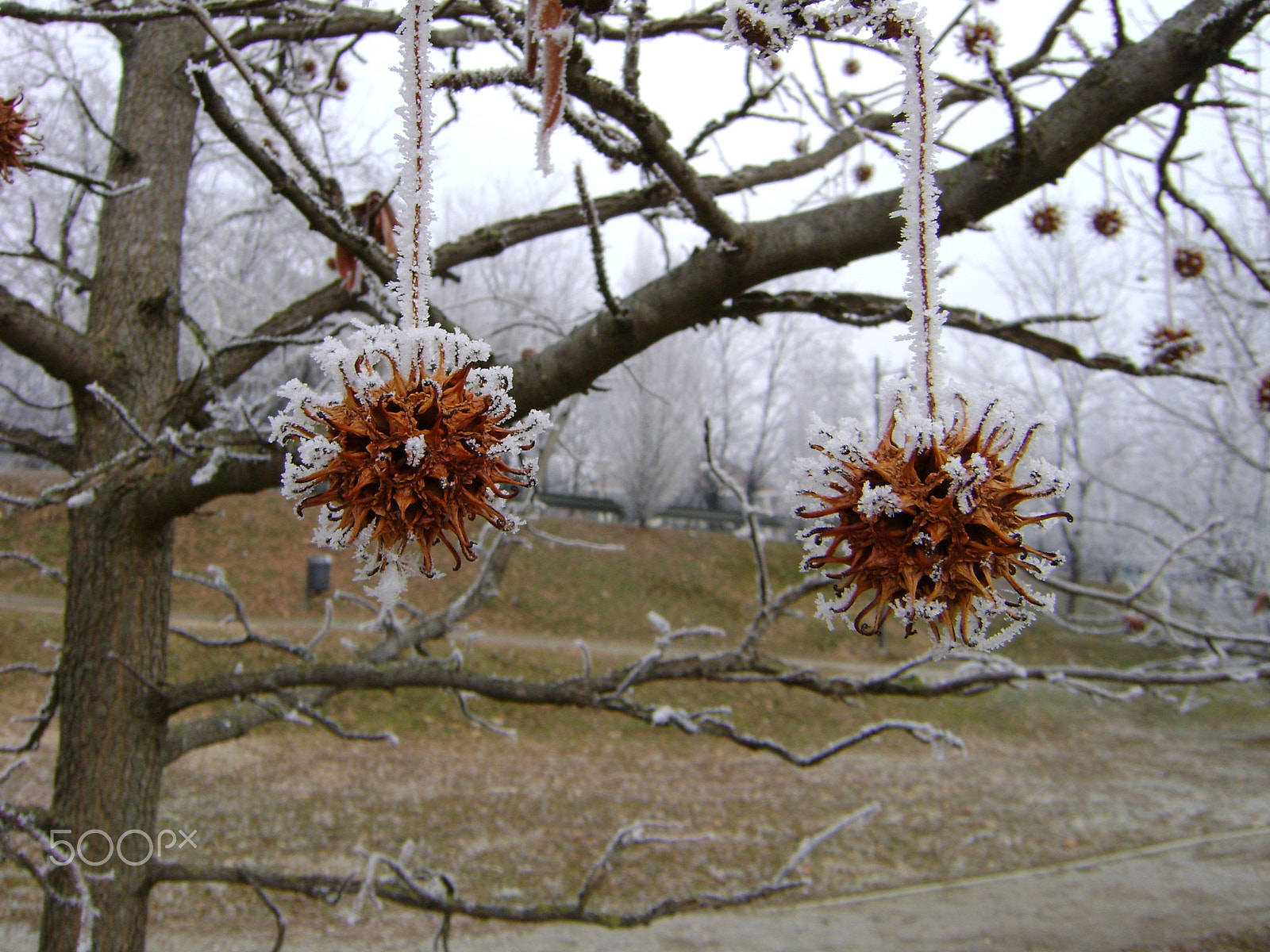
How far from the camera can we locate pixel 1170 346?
2.06 meters

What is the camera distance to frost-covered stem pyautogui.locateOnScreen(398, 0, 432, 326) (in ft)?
2.43

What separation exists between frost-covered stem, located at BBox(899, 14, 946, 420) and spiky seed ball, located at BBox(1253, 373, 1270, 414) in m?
2.94

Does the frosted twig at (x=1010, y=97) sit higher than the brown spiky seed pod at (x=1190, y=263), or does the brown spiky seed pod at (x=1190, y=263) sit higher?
the brown spiky seed pod at (x=1190, y=263)

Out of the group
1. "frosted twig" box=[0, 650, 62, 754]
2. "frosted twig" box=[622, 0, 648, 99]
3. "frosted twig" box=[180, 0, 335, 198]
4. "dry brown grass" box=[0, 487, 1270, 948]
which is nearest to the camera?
"frosted twig" box=[180, 0, 335, 198]

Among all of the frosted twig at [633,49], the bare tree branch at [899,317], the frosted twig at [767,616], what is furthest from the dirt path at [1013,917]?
the frosted twig at [633,49]

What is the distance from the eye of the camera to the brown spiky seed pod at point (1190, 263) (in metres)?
3.02

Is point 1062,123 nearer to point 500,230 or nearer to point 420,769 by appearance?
point 500,230

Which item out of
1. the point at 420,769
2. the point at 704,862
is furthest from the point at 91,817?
the point at 420,769

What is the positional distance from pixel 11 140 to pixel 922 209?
73.2 inches

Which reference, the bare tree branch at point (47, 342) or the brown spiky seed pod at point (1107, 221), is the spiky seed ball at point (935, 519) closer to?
the bare tree branch at point (47, 342)

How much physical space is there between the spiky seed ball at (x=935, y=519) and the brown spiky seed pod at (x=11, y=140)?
1.81 meters

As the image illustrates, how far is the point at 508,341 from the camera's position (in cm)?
1233

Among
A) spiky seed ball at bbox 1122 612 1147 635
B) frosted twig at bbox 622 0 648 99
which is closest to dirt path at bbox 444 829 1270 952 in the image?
spiky seed ball at bbox 1122 612 1147 635

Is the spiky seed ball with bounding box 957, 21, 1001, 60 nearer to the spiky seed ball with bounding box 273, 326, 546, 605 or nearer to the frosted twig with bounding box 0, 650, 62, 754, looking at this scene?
the spiky seed ball with bounding box 273, 326, 546, 605
